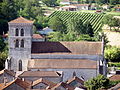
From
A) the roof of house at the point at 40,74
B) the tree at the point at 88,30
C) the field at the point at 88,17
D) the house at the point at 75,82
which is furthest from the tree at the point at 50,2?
the house at the point at 75,82

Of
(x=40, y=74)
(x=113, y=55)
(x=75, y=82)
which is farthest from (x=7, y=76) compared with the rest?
(x=113, y=55)

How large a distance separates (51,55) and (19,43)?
4270 mm

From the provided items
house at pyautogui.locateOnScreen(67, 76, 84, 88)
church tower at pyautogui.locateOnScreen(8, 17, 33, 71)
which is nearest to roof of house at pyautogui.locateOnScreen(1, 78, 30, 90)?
house at pyautogui.locateOnScreen(67, 76, 84, 88)

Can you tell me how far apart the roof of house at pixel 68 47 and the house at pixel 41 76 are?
3628 millimetres

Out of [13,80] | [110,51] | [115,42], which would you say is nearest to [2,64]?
[13,80]

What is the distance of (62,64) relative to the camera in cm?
5950

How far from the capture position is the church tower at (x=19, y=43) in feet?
198

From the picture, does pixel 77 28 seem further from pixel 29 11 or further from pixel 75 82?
pixel 75 82

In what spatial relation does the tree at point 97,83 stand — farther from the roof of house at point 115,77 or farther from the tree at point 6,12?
the tree at point 6,12

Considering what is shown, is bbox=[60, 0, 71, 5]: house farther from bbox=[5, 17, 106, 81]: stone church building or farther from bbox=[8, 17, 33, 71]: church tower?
bbox=[8, 17, 33, 71]: church tower

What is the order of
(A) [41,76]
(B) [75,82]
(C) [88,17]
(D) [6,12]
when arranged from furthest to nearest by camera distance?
(C) [88,17]
(D) [6,12]
(A) [41,76]
(B) [75,82]

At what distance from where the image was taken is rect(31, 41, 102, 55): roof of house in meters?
60.1

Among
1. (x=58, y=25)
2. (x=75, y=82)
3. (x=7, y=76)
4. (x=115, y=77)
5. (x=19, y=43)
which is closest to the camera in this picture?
(x=75, y=82)

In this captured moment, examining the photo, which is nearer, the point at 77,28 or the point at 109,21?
the point at 77,28
